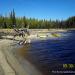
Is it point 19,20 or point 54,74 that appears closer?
point 54,74

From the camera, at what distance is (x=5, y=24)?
14988 centimetres

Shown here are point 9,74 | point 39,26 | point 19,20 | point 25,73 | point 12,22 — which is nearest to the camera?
point 9,74

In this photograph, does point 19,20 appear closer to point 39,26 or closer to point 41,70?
point 39,26

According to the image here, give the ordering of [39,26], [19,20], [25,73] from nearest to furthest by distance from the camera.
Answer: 1. [25,73]
2. [19,20]
3. [39,26]

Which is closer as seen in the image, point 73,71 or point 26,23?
point 73,71

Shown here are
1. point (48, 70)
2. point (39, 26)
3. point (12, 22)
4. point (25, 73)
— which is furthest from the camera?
point (39, 26)

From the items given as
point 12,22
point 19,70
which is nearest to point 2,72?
point 19,70

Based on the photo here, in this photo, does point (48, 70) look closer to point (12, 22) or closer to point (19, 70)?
point (19, 70)

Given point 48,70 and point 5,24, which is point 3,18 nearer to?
point 5,24

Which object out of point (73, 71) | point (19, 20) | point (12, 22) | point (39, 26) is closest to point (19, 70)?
point (73, 71)

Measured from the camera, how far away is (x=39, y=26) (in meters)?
198

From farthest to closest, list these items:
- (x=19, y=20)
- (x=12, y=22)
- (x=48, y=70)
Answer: (x=19, y=20) < (x=12, y=22) < (x=48, y=70)

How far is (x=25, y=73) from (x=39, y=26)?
17836 centimetres

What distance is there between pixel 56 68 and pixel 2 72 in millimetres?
6133
